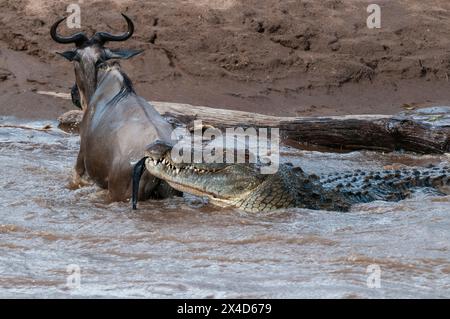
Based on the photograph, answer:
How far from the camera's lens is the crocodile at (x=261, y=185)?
22.6 ft

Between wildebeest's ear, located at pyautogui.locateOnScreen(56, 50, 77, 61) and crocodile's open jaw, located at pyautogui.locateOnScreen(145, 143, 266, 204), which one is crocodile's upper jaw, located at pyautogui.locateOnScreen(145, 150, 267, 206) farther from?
wildebeest's ear, located at pyautogui.locateOnScreen(56, 50, 77, 61)

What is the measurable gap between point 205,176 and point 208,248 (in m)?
0.82

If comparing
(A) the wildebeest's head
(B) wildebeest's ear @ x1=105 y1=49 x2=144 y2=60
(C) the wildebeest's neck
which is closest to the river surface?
(C) the wildebeest's neck

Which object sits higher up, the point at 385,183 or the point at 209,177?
the point at 209,177

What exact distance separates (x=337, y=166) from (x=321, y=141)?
94 centimetres

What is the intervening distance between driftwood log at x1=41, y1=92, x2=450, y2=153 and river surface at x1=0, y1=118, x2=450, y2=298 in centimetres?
269

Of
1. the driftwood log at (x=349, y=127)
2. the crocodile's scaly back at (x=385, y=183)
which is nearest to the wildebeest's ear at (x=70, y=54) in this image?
the driftwood log at (x=349, y=127)

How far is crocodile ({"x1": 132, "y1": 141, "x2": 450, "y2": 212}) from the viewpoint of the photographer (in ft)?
22.6

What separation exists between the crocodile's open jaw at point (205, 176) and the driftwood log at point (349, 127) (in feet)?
12.0

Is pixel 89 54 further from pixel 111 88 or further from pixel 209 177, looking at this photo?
pixel 209 177

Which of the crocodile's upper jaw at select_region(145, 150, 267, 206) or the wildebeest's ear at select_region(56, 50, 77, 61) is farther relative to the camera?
the wildebeest's ear at select_region(56, 50, 77, 61)

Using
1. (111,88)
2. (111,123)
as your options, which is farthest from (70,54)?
(111,123)

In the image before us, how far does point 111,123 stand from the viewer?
765cm
